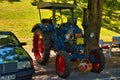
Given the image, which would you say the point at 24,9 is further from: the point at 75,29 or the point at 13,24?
the point at 75,29

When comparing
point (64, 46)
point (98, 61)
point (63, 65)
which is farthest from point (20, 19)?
point (63, 65)

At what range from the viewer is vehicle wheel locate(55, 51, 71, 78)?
9.26 m

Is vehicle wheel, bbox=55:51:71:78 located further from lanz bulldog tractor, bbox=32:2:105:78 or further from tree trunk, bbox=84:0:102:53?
tree trunk, bbox=84:0:102:53

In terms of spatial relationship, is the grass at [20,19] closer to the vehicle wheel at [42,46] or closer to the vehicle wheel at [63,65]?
the vehicle wheel at [42,46]

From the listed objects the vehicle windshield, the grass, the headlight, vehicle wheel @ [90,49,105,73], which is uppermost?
the vehicle windshield

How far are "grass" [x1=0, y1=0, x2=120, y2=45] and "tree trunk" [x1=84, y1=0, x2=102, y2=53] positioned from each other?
4.99 metres

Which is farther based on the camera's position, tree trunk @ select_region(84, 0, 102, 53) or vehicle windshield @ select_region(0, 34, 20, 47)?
tree trunk @ select_region(84, 0, 102, 53)

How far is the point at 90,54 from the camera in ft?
33.8

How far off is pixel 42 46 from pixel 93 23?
2.31 m

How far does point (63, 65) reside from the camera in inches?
376

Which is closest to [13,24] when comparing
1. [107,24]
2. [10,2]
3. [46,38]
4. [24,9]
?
[24,9]

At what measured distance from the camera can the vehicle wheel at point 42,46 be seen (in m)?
11.0

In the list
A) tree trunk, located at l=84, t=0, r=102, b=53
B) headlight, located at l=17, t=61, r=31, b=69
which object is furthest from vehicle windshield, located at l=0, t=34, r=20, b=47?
tree trunk, located at l=84, t=0, r=102, b=53

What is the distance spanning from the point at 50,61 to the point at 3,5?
47.0ft
